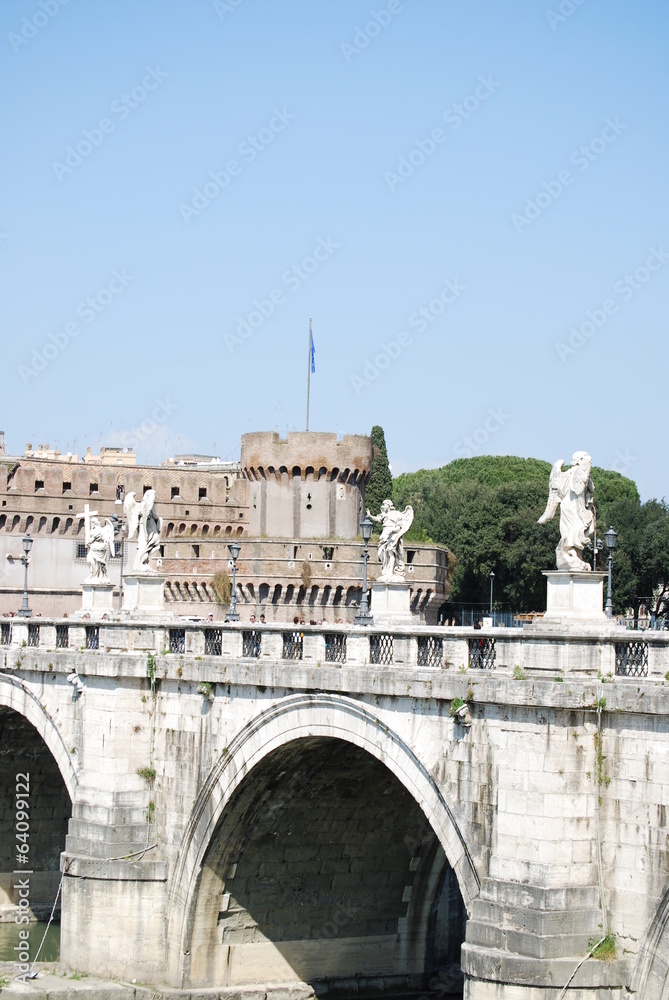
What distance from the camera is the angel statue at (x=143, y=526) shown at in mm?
28812

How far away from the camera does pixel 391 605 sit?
26047 mm

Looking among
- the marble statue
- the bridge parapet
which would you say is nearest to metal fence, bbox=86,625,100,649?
the bridge parapet

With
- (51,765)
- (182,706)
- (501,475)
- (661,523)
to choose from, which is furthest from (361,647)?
(501,475)

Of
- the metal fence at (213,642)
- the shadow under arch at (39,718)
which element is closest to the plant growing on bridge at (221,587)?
the shadow under arch at (39,718)

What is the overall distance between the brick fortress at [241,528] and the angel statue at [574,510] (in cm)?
5884

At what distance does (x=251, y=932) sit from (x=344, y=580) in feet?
178

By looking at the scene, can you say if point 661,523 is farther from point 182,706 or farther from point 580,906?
point 580,906

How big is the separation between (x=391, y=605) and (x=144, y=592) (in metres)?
5.30

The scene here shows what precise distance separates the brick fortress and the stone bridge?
46339 mm

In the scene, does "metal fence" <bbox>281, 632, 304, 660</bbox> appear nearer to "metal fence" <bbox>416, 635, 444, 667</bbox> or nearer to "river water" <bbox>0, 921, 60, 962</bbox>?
"metal fence" <bbox>416, 635, 444, 667</bbox>

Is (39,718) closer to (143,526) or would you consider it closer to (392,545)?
(143,526)

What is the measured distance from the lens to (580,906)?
16688mm

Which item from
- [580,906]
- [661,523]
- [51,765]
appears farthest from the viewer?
[661,523]

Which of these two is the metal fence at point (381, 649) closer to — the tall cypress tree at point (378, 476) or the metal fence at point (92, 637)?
the metal fence at point (92, 637)
